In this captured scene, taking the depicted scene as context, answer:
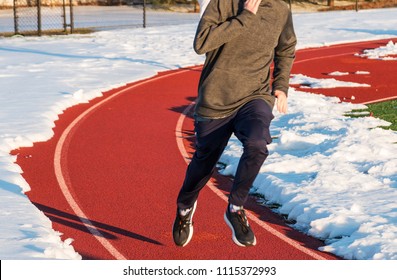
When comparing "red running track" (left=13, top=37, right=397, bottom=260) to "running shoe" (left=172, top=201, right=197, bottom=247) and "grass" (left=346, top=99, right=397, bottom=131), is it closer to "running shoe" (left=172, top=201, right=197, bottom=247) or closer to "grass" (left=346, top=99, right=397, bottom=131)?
"running shoe" (left=172, top=201, right=197, bottom=247)

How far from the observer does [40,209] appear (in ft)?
31.8

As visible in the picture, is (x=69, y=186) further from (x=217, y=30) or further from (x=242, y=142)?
(x=217, y=30)

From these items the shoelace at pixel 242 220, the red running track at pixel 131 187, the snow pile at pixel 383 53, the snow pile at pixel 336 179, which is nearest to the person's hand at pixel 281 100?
the shoelace at pixel 242 220

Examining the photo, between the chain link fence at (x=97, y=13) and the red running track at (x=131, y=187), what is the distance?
1793 cm

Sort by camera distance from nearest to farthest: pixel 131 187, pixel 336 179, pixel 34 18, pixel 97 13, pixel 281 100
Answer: pixel 281 100
pixel 336 179
pixel 131 187
pixel 34 18
pixel 97 13

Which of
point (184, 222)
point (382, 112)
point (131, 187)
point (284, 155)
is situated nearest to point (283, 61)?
point (184, 222)

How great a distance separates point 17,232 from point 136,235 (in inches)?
45.5

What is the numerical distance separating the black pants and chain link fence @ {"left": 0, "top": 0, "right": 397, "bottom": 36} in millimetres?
26456

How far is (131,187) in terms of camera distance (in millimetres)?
10758

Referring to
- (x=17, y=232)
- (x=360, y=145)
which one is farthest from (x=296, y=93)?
(x=17, y=232)

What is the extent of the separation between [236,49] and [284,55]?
1.67 feet

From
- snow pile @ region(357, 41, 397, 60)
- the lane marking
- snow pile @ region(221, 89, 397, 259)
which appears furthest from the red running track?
snow pile @ region(357, 41, 397, 60)

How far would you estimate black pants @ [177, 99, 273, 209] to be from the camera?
6.68 m
